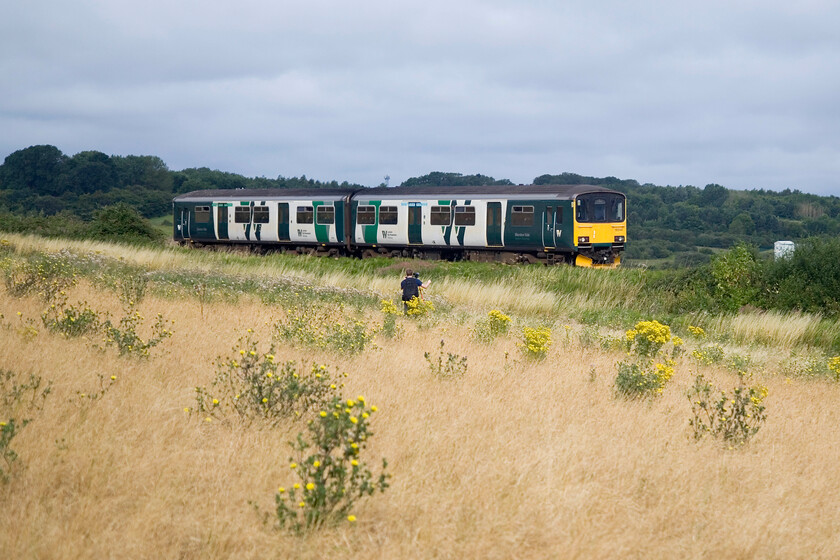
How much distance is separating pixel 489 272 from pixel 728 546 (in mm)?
18797

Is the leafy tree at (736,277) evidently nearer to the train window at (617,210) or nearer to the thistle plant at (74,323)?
the train window at (617,210)

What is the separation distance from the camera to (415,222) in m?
27.9

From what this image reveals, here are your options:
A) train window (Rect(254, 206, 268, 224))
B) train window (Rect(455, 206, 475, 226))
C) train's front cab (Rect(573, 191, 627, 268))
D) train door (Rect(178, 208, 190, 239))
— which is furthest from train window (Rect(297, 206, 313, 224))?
train's front cab (Rect(573, 191, 627, 268))

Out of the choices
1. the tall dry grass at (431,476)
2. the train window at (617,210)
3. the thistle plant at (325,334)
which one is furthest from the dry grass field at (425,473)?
the train window at (617,210)

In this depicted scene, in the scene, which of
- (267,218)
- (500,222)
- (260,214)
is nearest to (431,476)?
(500,222)

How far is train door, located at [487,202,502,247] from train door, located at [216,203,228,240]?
11804 millimetres

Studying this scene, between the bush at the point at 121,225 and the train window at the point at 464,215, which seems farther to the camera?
the bush at the point at 121,225

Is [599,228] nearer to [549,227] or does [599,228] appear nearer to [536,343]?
[549,227]

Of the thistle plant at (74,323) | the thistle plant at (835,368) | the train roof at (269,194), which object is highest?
the train roof at (269,194)

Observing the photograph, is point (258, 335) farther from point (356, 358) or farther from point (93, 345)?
point (93, 345)

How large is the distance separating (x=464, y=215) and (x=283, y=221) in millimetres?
7677

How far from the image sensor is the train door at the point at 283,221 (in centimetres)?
3120

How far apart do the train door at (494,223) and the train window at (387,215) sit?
3.61 m

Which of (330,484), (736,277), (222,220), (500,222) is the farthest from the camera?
(222,220)
